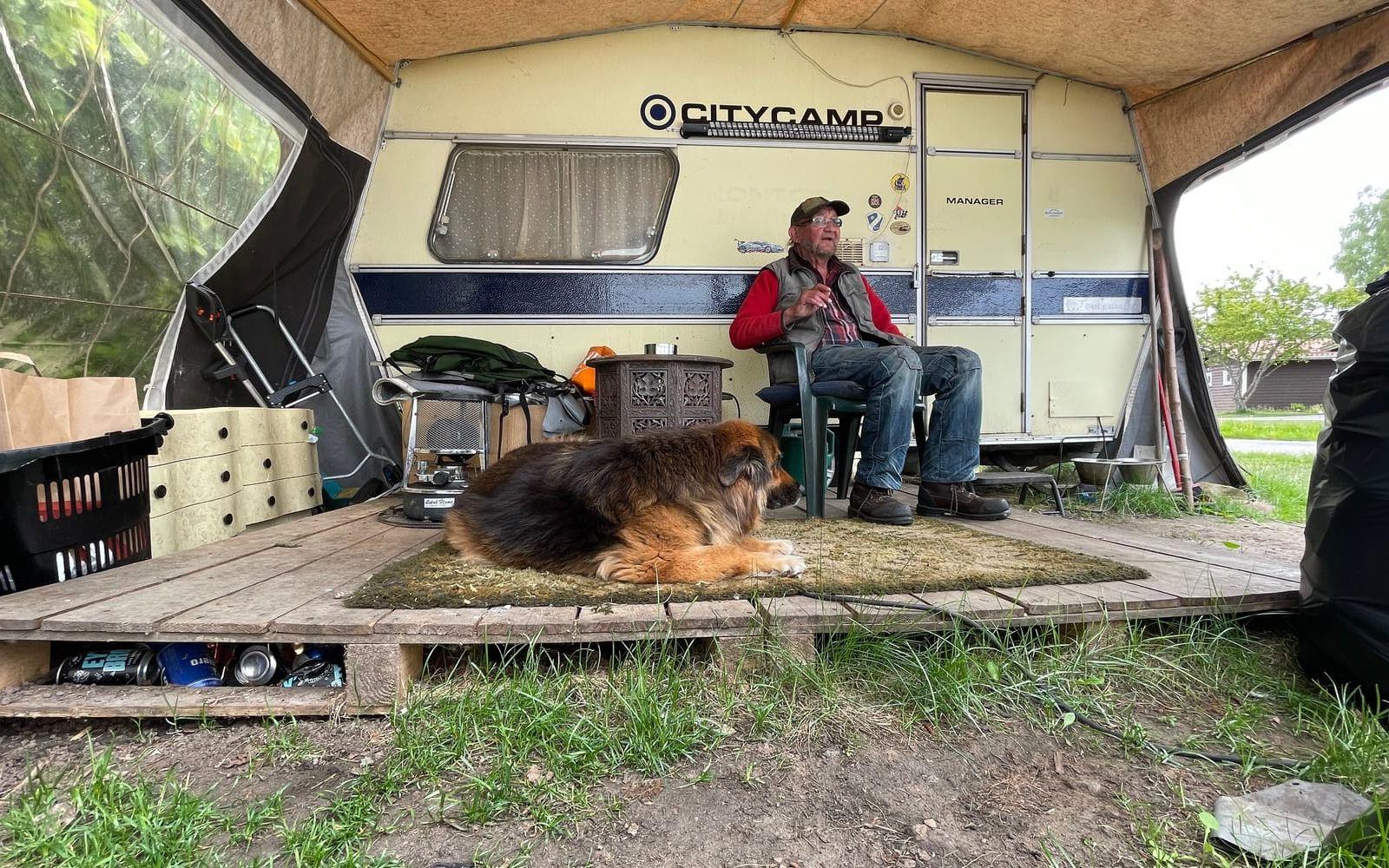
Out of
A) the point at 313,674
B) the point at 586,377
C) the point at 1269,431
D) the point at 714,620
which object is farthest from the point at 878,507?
the point at 1269,431

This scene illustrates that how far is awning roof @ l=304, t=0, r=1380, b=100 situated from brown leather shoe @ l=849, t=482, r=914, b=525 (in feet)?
11.6

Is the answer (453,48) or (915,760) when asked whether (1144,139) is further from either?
(915,760)

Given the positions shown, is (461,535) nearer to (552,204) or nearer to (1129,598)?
(1129,598)

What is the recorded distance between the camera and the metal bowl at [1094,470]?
183 inches

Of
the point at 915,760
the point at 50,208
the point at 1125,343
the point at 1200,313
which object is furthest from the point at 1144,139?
the point at 1200,313

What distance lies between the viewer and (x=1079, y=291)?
5070 millimetres

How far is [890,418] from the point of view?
125 inches

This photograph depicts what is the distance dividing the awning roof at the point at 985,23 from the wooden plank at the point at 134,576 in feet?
9.57

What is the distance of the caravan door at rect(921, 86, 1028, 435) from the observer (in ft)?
16.0

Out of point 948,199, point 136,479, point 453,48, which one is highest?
point 453,48

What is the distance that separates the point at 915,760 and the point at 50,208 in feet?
12.2

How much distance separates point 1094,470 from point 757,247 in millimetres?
3117

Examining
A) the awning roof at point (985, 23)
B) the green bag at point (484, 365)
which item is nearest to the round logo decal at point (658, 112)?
the awning roof at point (985, 23)

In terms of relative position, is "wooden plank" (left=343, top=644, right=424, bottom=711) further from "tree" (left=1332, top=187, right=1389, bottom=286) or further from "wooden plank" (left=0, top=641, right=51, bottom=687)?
"tree" (left=1332, top=187, right=1389, bottom=286)
